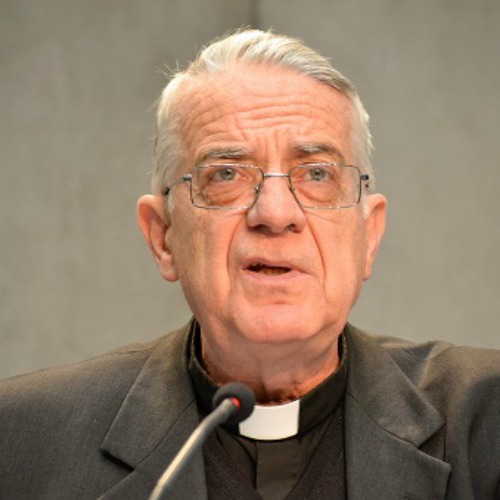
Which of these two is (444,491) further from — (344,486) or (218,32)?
(218,32)

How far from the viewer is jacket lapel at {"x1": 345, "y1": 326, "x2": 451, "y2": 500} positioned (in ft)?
8.18

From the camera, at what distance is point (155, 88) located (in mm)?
3896

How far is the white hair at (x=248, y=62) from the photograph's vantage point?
2.72 m

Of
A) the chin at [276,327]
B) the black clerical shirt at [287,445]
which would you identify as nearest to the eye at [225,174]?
the chin at [276,327]

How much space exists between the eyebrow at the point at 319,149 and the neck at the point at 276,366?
0.44 meters

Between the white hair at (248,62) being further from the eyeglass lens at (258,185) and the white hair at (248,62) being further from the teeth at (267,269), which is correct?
the teeth at (267,269)

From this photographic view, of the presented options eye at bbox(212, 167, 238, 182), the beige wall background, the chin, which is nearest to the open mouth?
the chin

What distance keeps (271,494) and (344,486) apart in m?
0.18

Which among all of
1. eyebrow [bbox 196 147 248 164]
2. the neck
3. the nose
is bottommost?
the neck

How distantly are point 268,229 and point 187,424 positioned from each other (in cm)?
54

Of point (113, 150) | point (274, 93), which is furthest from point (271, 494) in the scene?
point (113, 150)

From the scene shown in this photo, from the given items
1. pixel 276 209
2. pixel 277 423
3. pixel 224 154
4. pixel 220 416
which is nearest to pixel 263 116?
pixel 224 154

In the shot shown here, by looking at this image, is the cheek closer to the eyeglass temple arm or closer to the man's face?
the man's face

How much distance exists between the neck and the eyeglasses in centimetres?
33
